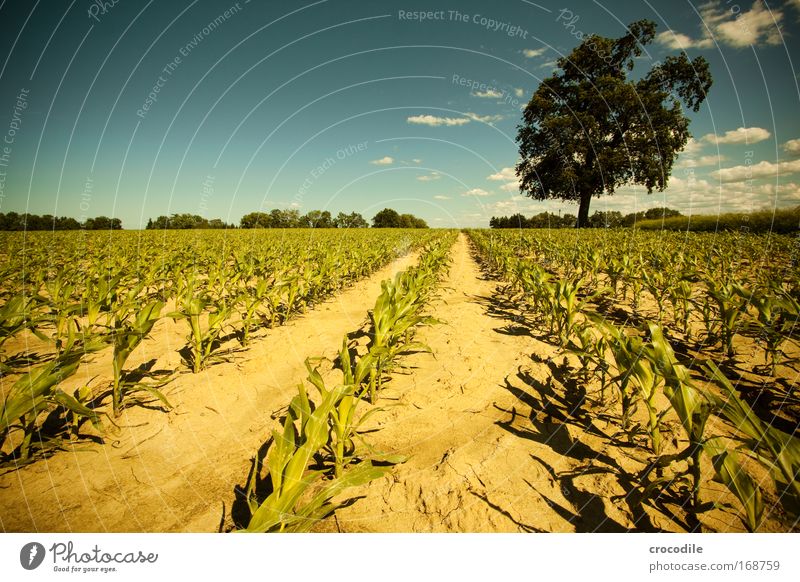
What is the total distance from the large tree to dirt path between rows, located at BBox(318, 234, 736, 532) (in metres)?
29.1

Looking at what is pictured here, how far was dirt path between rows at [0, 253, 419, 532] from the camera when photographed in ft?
5.38

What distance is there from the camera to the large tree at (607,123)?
2547 cm

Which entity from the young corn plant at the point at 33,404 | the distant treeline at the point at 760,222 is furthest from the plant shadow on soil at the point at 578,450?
the distant treeline at the point at 760,222

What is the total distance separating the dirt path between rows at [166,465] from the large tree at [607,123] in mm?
30423

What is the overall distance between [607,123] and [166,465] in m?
38.4

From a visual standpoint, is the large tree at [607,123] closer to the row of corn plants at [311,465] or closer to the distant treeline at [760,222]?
the distant treeline at [760,222]

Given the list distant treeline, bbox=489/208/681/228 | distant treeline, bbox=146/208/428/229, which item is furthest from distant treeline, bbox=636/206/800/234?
distant treeline, bbox=146/208/428/229

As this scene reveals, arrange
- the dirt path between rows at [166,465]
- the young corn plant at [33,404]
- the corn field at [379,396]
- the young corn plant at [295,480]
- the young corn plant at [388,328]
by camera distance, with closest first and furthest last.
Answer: the young corn plant at [295,480]
the corn field at [379,396]
the dirt path between rows at [166,465]
the young corn plant at [33,404]
the young corn plant at [388,328]

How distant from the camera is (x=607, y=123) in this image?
92.7ft

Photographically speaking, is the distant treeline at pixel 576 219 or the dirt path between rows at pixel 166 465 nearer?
the dirt path between rows at pixel 166 465

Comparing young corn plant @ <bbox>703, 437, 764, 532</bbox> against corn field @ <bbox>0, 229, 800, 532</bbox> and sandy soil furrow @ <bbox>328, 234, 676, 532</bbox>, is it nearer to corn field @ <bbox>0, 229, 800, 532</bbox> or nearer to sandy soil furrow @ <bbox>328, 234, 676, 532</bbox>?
corn field @ <bbox>0, 229, 800, 532</bbox>
